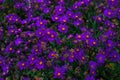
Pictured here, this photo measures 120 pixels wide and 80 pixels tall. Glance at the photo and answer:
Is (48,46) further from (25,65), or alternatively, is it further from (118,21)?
(118,21)

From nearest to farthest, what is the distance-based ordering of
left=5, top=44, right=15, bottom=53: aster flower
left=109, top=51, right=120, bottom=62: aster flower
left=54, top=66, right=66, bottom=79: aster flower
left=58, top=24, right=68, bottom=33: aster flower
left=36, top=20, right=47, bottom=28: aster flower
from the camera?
left=54, top=66, right=66, bottom=79: aster flower < left=109, top=51, right=120, bottom=62: aster flower < left=5, top=44, right=15, bottom=53: aster flower < left=58, top=24, right=68, bottom=33: aster flower < left=36, top=20, right=47, bottom=28: aster flower

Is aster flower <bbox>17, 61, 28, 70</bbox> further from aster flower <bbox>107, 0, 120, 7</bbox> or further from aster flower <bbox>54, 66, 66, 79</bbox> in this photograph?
aster flower <bbox>107, 0, 120, 7</bbox>

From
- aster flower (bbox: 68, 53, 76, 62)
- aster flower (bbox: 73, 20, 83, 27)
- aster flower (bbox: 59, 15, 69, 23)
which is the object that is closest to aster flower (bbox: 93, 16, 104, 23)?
aster flower (bbox: 73, 20, 83, 27)

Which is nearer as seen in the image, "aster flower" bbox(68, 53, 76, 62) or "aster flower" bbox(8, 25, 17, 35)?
"aster flower" bbox(68, 53, 76, 62)

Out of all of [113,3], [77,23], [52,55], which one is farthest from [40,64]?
[113,3]

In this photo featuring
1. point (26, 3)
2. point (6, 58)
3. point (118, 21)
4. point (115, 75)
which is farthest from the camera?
point (26, 3)

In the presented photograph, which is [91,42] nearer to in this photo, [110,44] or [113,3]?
[110,44]

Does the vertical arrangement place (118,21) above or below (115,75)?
above

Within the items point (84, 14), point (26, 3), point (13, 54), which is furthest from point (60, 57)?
point (26, 3)
